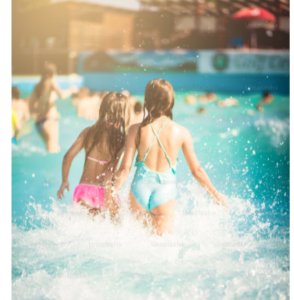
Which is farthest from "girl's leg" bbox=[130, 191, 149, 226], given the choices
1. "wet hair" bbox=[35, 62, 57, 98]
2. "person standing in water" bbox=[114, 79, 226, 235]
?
"wet hair" bbox=[35, 62, 57, 98]

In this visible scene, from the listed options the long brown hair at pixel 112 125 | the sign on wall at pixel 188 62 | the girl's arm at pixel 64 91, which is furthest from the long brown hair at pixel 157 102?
the girl's arm at pixel 64 91

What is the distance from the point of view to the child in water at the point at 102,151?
229 centimetres

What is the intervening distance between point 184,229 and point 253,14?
1.84m

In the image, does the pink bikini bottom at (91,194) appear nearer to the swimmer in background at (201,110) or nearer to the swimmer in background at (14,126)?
the swimmer in background at (14,126)

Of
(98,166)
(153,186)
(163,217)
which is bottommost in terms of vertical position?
(163,217)

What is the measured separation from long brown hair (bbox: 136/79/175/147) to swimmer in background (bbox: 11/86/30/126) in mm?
1165

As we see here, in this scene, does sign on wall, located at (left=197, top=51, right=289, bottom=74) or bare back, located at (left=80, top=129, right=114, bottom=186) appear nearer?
bare back, located at (left=80, top=129, right=114, bottom=186)

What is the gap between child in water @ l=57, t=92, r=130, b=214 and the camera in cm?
229

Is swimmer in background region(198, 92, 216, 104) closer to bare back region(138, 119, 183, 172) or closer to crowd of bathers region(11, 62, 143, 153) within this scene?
bare back region(138, 119, 183, 172)

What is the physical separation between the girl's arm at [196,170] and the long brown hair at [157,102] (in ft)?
0.73

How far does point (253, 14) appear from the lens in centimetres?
261

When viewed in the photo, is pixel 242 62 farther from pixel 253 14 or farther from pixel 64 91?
pixel 64 91

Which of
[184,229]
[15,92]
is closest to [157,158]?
[184,229]

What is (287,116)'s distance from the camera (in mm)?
2676
